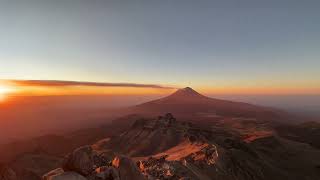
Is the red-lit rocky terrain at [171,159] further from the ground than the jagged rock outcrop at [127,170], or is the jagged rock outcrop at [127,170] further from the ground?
the jagged rock outcrop at [127,170]

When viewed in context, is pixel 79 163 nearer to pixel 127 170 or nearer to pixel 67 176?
pixel 67 176

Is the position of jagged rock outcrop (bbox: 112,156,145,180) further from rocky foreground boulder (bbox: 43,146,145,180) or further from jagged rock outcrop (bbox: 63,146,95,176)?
jagged rock outcrop (bbox: 63,146,95,176)

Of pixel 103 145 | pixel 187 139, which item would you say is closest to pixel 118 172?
pixel 187 139

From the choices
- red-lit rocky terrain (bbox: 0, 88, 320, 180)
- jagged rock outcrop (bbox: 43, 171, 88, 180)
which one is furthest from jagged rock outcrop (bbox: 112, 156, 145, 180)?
jagged rock outcrop (bbox: 43, 171, 88, 180)

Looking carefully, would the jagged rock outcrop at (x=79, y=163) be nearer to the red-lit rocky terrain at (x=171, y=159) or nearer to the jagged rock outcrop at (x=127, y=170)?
the red-lit rocky terrain at (x=171, y=159)

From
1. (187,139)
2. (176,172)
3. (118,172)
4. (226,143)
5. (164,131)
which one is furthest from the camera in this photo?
(164,131)

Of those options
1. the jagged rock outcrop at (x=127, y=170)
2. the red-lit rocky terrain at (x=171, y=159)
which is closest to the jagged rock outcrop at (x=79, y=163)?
the red-lit rocky terrain at (x=171, y=159)

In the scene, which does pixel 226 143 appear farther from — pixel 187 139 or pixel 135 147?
pixel 135 147

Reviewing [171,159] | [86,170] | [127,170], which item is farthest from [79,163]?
[171,159]

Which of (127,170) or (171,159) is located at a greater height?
(127,170)

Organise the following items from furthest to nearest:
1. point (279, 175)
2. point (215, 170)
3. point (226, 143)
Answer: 1. point (226, 143)
2. point (279, 175)
3. point (215, 170)

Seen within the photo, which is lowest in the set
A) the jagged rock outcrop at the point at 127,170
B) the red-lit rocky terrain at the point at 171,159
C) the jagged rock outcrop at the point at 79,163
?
the red-lit rocky terrain at the point at 171,159
